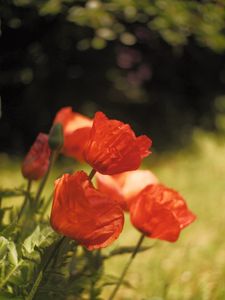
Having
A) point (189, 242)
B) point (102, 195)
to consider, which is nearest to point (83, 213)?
point (102, 195)

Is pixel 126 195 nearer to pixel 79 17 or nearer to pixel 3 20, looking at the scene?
pixel 79 17

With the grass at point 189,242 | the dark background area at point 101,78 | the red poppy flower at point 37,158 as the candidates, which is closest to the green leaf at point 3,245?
the red poppy flower at point 37,158

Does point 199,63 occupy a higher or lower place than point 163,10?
lower

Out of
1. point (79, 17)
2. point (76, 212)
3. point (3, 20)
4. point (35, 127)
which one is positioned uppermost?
point (76, 212)

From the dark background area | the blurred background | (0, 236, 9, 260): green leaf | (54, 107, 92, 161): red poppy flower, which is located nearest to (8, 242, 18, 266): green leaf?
(0, 236, 9, 260): green leaf

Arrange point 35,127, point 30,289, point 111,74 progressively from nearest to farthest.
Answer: point 30,289 < point 35,127 < point 111,74

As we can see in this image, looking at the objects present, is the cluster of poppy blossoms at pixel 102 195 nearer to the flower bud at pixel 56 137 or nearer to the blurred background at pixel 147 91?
the flower bud at pixel 56 137

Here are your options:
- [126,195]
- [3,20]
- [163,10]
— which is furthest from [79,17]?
[126,195]

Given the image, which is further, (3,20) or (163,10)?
(3,20)
